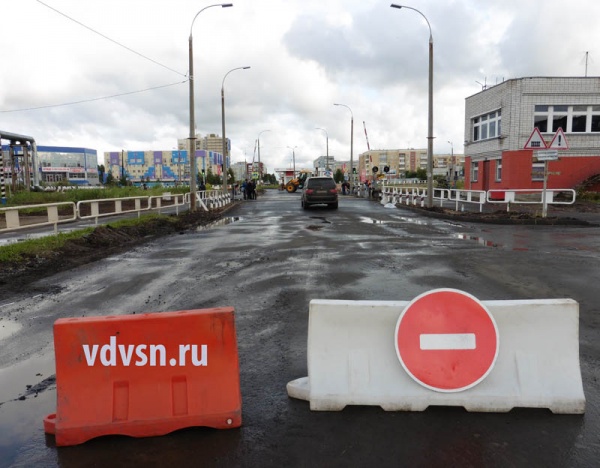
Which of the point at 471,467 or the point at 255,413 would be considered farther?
the point at 255,413

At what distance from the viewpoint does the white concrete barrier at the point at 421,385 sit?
3.40m

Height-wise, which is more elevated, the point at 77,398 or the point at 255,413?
the point at 77,398

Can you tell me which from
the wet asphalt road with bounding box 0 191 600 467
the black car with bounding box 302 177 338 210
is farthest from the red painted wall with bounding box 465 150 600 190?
the wet asphalt road with bounding box 0 191 600 467

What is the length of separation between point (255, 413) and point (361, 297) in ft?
10.6

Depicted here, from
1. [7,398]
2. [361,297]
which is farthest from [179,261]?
[7,398]

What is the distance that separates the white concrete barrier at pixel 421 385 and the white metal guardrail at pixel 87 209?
846cm

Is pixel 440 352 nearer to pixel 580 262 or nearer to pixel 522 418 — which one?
pixel 522 418

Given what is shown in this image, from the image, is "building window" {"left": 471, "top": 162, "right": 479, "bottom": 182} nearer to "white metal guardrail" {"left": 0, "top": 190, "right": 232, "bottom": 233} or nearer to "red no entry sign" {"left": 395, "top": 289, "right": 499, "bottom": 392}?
"white metal guardrail" {"left": 0, "top": 190, "right": 232, "bottom": 233}

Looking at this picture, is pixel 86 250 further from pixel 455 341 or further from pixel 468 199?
pixel 468 199

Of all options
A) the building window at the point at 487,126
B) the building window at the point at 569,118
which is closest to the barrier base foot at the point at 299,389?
the building window at the point at 569,118

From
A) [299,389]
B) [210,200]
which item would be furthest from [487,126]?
[299,389]

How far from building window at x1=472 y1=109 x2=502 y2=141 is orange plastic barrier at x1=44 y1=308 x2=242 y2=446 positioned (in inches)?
1188

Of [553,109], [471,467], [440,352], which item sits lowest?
[471,467]

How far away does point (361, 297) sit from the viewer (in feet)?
20.9
